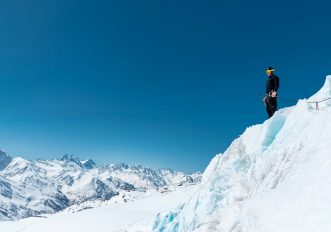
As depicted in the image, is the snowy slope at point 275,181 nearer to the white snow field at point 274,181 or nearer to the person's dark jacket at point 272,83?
the white snow field at point 274,181

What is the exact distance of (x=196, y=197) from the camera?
1000 inches

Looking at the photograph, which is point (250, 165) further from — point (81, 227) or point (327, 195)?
point (81, 227)

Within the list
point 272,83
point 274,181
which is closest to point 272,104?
point 272,83

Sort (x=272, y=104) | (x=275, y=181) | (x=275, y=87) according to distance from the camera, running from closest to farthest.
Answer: (x=275, y=181) < (x=275, y=87) < (x=272, y=104)

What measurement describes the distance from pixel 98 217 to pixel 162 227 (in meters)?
29.3

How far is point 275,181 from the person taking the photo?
15.0 meters

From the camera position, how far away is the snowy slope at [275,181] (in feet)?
35.3

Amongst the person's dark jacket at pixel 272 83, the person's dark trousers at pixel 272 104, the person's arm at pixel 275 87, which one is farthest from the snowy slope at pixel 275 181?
the person's dark jacket at pixel 272 83

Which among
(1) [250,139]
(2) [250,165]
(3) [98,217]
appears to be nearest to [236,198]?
(2) [250,165]

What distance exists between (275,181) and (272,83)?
30.1 ft

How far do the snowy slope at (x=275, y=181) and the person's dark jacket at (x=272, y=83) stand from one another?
139cm

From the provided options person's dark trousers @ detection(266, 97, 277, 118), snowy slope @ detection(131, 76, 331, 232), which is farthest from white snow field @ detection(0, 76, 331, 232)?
person's dark trousers @ detection(266, 97, 277, 118)

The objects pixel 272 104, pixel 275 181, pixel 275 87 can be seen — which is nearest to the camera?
pixel 275 181

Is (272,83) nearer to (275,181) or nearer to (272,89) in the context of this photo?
(272,89)
